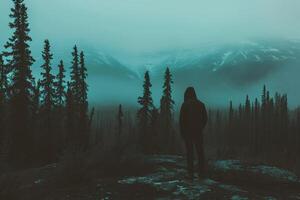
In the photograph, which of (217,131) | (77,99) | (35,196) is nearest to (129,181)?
(35,196)

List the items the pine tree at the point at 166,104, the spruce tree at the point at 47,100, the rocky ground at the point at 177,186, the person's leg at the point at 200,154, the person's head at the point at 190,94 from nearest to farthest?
the rocky ground at the point at 177,186
the person's leg at the point at 200,154
the person's head at the point at 190,94
the spruce tree at the point at 47,100
the pine tree at the point at 166,104

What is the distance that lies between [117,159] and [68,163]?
2.50 m

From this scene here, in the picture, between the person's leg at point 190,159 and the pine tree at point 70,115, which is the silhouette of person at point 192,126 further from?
the pine tree at point 70,115

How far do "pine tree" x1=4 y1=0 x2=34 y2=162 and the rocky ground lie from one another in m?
16.3

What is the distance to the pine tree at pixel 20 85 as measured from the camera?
32.1 metres

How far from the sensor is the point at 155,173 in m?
15.0

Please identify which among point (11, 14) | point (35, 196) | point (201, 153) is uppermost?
point (11, 14)

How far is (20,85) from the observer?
3384 centimetres

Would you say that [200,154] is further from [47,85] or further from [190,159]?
[47,85]

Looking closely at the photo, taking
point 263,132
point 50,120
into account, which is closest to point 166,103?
point 50,120

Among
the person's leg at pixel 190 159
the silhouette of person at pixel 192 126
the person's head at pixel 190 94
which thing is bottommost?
the person's leg at pixel 190 159

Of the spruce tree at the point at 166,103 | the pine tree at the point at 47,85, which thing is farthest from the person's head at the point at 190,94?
the spruce tree at the point at 166,103

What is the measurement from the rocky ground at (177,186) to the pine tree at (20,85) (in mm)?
16336

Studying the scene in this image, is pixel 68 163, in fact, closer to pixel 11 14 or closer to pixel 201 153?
pixel 201 153
